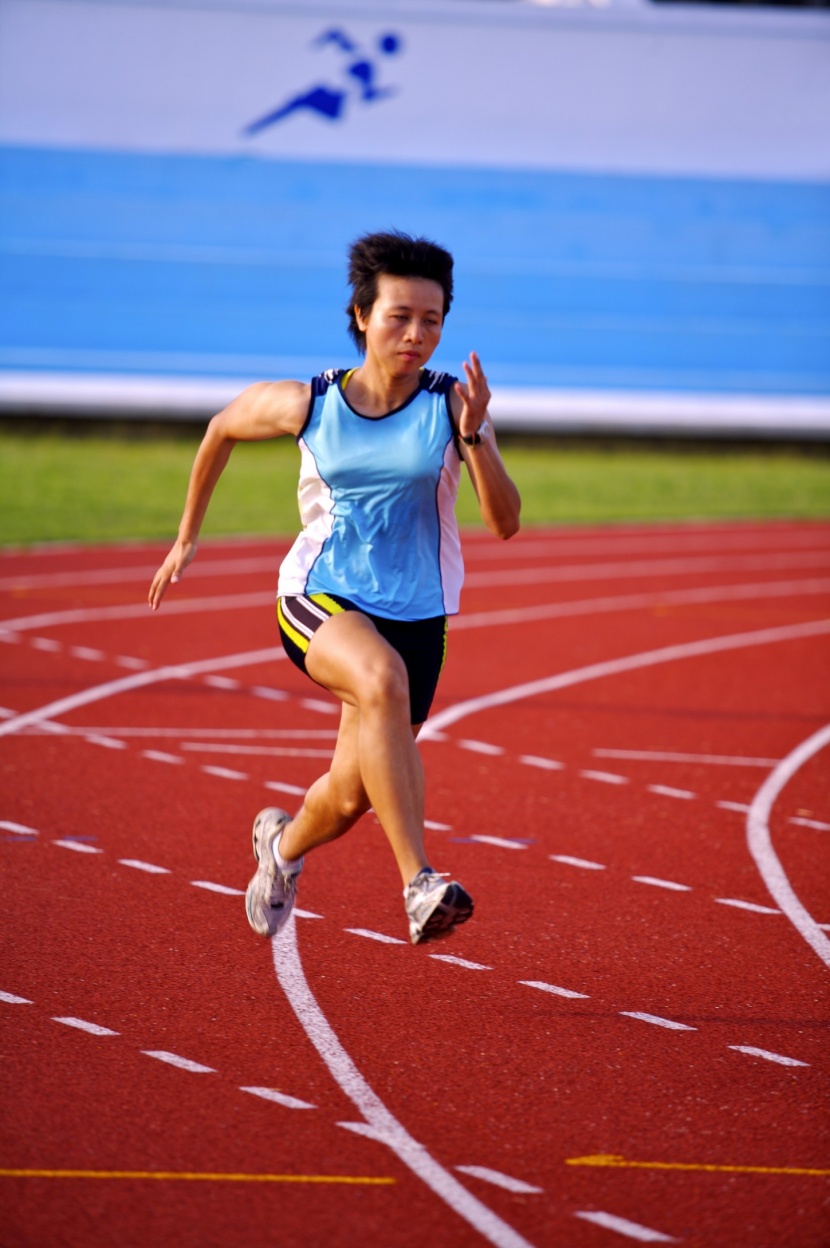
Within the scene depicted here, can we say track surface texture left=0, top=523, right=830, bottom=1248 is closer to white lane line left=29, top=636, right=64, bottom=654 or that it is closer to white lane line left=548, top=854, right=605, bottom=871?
white lane line left=548, top=854, right=605, bottom=871

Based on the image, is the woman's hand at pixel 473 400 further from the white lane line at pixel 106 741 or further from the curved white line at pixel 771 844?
the white lane line at pixel 106 741

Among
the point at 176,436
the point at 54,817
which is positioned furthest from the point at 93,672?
the point at 176,436

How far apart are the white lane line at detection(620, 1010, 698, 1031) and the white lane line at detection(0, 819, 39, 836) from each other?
2727 mm

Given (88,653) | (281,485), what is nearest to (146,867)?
(88,653)

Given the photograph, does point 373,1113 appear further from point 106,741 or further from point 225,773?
point 106,741

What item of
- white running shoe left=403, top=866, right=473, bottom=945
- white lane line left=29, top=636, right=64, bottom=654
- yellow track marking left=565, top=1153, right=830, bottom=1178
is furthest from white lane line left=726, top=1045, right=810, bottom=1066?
white lane line left=29, top=636, right=64, bottom=654

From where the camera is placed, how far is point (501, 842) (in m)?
6.76

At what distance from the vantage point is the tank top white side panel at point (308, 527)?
4.79 meters

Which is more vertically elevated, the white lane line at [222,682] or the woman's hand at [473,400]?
the woman's hand at [473,400]

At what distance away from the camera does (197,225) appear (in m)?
31.5

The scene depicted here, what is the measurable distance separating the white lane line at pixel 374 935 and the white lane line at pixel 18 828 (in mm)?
1666

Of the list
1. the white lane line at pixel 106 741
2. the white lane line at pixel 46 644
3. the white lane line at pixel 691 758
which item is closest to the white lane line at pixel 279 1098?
the white lane line at pixel 106 741

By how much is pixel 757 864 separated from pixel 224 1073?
2.94 metres

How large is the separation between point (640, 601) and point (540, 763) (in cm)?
607
